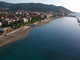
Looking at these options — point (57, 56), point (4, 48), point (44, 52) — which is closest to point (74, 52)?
point (57, 56)

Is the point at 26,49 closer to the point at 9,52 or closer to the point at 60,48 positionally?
the point at 9,52

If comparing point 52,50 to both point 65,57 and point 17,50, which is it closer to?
point 65,57

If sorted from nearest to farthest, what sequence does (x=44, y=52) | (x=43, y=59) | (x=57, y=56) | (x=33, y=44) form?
(x=43, y=59), (x=57, y=56), (x=44, y=52), (x=33, y=44)

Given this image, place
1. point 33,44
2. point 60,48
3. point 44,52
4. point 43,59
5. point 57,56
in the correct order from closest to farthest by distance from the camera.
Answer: point 43,59 < point 57,56 < point 44,52 < point 60,48 < point 33,44

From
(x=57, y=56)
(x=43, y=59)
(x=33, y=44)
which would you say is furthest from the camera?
(x=33, y=44)

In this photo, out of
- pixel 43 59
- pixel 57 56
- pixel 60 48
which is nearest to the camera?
pixel 43 59

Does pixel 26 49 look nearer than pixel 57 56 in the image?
No

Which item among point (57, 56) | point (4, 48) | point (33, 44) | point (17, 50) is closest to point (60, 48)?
point (57, 56)

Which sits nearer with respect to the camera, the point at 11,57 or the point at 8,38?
the point at 11,57
